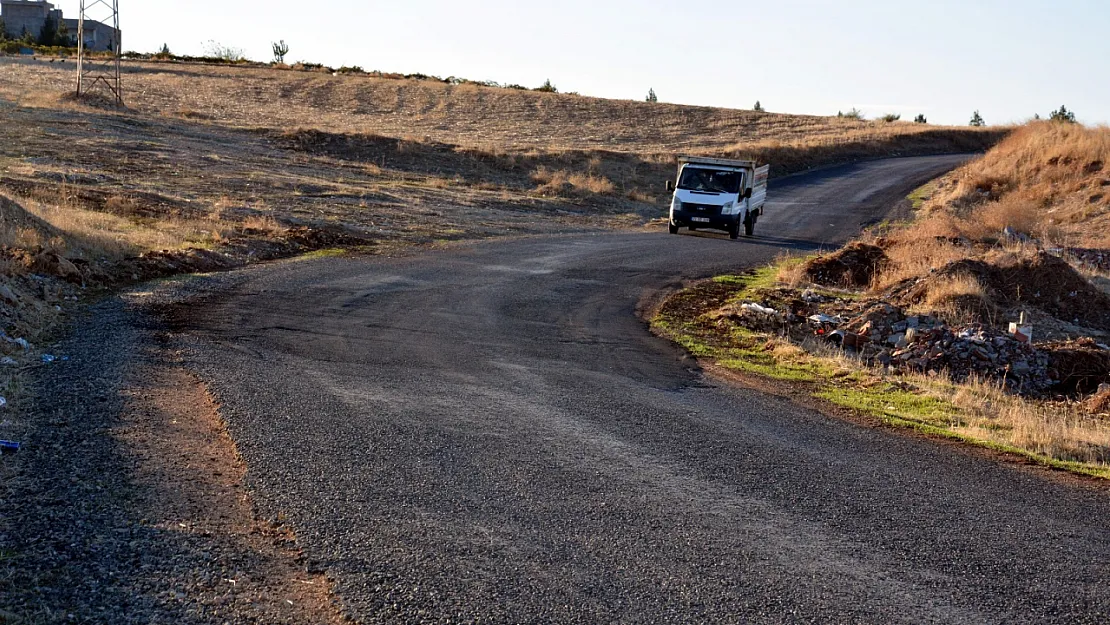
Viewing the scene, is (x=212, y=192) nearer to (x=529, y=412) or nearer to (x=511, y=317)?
(x=511, y=317)

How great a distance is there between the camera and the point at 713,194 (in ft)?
102

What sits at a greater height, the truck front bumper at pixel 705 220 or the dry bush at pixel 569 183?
the dry bush at pixel 569 183

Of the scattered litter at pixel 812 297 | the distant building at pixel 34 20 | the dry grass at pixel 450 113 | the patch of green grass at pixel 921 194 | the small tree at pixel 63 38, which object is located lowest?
the scattered litter at pixel 812 297

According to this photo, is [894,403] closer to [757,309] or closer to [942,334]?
[942,334]

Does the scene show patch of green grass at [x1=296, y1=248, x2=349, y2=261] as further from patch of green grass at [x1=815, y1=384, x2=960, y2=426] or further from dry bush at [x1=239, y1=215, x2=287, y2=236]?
patch of green grass at [x1=815, y1=384, x2=960, y2=426]

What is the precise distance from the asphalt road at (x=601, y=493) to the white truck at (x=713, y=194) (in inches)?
657

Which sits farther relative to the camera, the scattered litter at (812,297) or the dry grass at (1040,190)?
the dry grass at (1040,190)

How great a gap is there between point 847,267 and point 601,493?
1551 cm

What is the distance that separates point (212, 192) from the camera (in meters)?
30.4

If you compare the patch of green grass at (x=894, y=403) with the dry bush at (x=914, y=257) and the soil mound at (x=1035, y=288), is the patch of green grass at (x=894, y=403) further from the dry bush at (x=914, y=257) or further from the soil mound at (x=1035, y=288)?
the dry bush at (x=914, y=257)

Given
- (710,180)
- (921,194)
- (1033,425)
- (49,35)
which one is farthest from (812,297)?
(49,35)

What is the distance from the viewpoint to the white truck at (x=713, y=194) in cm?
3070

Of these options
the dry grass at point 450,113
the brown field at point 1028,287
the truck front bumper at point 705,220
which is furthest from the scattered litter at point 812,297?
the dry grass at point 450,113

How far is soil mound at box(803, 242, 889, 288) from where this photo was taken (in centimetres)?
2123
